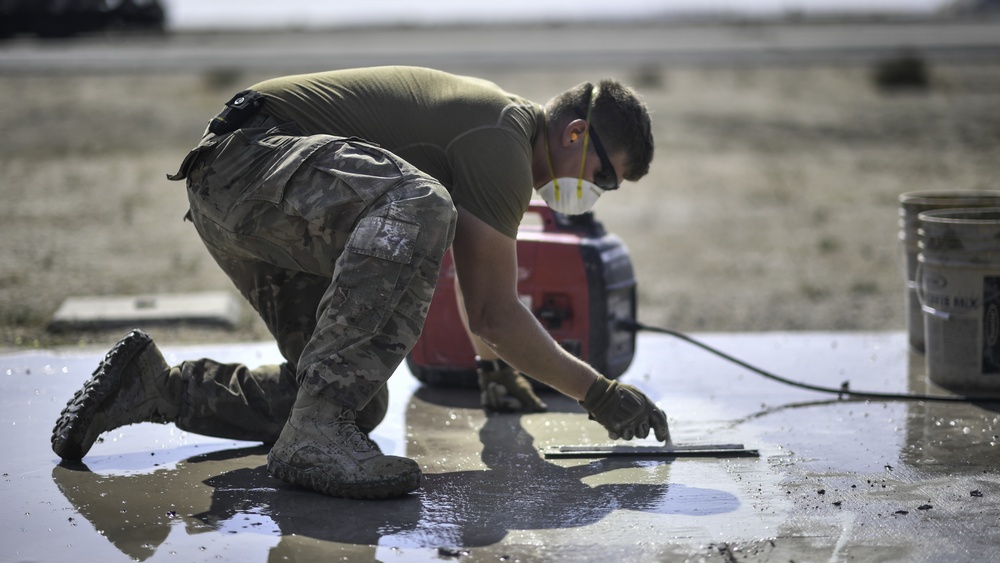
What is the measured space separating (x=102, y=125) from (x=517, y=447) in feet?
39.1

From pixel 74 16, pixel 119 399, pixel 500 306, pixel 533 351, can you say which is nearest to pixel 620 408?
pixel 533 351

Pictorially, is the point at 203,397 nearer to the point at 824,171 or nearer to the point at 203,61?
the point at 824,171

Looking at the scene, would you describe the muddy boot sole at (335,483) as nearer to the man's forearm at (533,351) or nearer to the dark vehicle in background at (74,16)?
the man's forearm at (533,351)

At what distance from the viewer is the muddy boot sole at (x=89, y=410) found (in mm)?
3105

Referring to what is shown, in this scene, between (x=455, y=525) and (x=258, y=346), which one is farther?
(x=258, y=346)

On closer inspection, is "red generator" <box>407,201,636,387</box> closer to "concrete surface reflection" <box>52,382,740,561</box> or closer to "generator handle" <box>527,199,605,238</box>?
"generator handle" <box>527,199,605,238</box>

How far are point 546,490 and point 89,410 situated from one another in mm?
1339

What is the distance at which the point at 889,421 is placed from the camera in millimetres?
3734

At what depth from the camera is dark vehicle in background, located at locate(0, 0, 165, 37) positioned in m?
27.2

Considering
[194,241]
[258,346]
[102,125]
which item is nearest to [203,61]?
[102,125]

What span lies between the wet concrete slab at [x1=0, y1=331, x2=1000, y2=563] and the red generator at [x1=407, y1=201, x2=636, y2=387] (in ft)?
0.69

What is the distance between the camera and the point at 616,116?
3.12 meters

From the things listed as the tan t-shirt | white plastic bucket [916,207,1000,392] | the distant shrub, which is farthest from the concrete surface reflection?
the distant shrub

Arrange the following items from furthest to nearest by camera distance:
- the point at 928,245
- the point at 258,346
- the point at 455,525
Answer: the point at 258,346, the point at 928,245, the point at 455,525
